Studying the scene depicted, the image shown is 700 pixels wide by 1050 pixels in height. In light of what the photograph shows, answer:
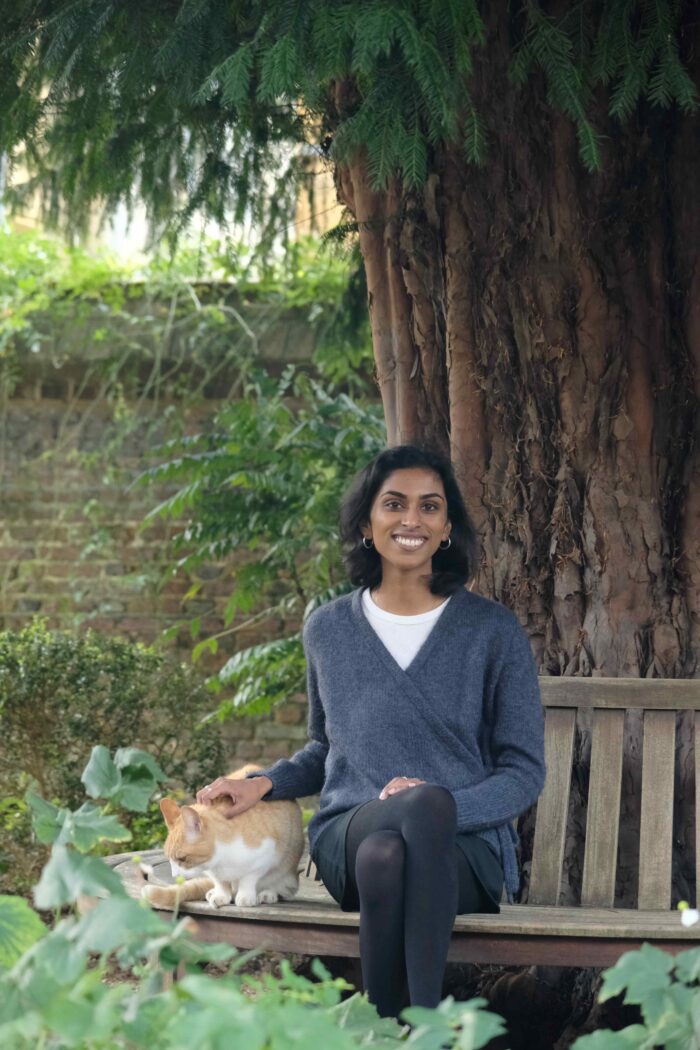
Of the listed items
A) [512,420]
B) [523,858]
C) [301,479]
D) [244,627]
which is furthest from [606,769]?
[244,627]

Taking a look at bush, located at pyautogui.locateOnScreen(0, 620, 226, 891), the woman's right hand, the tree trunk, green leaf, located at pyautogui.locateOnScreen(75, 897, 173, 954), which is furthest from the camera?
bush, located at pyautogui.locateOnScreen(0, 620, 226, 891)

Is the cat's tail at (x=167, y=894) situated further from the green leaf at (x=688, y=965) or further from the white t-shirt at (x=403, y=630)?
the green leaf at (x=688, y=965)

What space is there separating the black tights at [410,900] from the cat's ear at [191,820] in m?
0.47

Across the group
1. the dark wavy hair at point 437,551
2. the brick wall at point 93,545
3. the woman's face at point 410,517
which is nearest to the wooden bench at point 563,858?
the dark wavy hair at point 437,551

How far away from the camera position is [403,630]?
12.4 ft

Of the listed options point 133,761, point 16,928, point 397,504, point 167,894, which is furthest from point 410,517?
point 16,928

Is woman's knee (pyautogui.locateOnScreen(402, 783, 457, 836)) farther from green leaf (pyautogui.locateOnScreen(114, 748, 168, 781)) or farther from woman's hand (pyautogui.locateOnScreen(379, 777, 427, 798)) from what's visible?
green leaf (pyautogui.locateOnScreen(114, 748, 168, 781))

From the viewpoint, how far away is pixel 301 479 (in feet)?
21.9

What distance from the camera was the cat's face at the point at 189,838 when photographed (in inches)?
136

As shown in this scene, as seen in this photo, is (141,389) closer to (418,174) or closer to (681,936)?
(418,174)

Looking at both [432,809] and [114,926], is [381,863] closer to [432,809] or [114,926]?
[432,809]

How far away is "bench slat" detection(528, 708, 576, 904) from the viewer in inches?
156

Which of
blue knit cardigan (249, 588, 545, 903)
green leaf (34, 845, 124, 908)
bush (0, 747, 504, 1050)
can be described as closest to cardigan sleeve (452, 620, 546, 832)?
blue knit cardigan (249, 588, 545, 903)

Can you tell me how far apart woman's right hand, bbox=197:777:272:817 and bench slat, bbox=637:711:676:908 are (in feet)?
3.61
